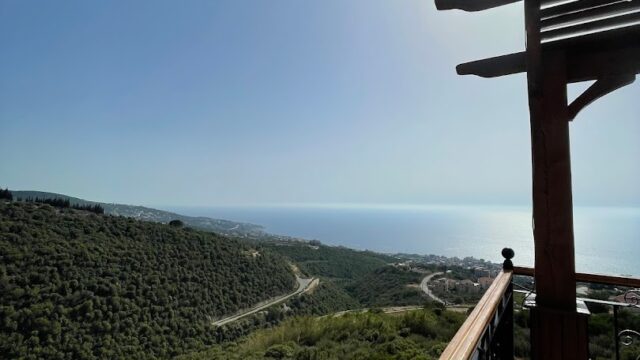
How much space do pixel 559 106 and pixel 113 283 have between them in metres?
27.2

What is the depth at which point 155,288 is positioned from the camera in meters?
23.9

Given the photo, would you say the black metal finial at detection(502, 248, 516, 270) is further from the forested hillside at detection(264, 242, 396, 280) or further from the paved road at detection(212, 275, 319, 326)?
the forested hillside at detection(264, 242, 396, 280)

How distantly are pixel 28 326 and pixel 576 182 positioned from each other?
24.6m

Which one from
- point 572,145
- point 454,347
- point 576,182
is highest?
point 572,145

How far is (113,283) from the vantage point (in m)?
22.5

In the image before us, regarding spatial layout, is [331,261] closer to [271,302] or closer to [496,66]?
[271,302]

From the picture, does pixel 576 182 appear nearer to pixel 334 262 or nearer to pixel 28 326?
pixel 28 326

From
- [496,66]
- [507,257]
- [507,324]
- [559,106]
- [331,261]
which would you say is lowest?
[331,261]

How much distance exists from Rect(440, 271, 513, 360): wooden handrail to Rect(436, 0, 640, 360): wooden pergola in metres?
0.18

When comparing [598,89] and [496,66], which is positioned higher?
[496,66]

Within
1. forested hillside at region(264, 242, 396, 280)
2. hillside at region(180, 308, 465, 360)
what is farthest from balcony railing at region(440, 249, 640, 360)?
forested hillside at region(264, 242, 396, 280)

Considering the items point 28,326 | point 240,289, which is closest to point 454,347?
point 28,326

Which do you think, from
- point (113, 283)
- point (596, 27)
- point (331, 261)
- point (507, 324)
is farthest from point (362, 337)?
point (331, 261)

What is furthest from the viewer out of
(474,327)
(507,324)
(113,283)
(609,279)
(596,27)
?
(113,283)
